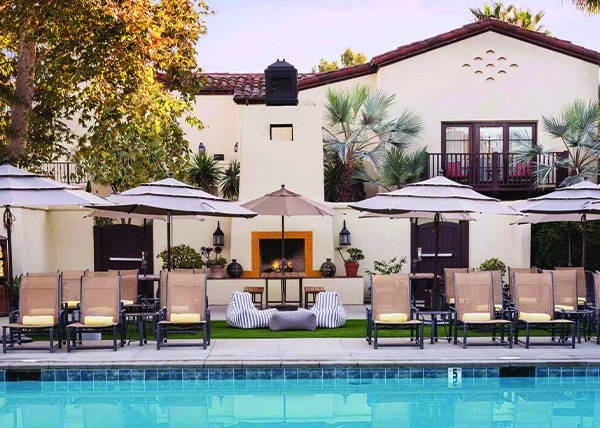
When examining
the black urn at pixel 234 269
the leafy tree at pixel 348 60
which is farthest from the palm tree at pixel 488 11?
the black urn at pixel 234 269

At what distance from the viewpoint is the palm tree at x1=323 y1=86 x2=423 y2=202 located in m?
21.0

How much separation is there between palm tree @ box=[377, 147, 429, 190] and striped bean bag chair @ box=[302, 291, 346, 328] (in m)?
7.74

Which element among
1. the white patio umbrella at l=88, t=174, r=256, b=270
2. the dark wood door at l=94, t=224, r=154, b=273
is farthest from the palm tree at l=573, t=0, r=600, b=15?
the dark wood door at l=94, t=224, r=154, b=273

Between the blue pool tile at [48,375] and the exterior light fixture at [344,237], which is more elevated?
the exterior light fixture at [344,237]

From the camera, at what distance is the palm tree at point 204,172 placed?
20720 mm

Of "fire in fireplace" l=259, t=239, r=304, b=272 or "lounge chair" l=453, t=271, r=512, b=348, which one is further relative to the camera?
"fire in fireplace" l=259, t=239, r=304, b=272

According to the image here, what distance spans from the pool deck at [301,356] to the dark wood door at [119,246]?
8535 mm

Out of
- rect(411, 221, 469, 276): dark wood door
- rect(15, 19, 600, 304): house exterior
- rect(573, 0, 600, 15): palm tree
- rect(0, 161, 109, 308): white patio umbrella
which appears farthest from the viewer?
rect(15, 19, 600, 304): house exterior

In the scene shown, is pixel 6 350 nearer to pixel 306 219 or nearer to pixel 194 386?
pixel 194 386

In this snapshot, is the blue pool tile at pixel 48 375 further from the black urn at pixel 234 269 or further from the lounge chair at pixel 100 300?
the black urn at pixel 234 269

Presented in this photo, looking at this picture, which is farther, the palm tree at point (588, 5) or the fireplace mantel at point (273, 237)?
the fireplace mantel at point (273, 237)

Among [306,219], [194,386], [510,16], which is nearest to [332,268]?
[306,219]

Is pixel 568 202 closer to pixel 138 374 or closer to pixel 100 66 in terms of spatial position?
pixel 138 374

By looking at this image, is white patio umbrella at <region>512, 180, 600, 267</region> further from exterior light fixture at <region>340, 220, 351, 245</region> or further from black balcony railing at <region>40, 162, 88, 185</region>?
black balcony railing at <region>40, 162, 88, 185</region>
